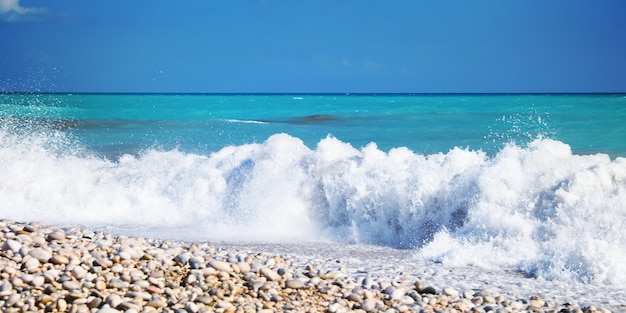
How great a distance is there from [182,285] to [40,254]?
3.53 feet

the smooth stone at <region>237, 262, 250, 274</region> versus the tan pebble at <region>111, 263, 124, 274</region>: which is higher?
the tan pebble at <region>111, 263, 124, 274</region>

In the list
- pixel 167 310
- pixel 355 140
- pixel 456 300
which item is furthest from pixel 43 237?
pixel 355 140

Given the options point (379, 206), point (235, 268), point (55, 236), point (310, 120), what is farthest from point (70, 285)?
point (310, 120)

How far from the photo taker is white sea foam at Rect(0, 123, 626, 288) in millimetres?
7273

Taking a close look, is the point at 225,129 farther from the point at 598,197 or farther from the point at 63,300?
the point at 63,300

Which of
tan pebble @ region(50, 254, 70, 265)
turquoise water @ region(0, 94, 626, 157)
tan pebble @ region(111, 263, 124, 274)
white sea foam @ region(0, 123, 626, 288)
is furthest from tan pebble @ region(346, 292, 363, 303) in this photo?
turquoise water @ region(0, 94, 626, 157)

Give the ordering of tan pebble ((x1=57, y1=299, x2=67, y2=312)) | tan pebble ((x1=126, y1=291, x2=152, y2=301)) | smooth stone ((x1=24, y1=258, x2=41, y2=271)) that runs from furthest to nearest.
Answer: smooth stone ((x1=24, y1=258, x2=41, y2=271))
tan pebble ((x1=126, y1=291, x2=152, y2=301))
tan pebble ((x1=57, y1=299, x2=67, y2=312))

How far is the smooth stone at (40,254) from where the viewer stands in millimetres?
4919

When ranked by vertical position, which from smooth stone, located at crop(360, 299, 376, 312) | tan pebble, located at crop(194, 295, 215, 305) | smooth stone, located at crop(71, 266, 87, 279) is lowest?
smooth stone, located at crop(360, 299, 376, 312)

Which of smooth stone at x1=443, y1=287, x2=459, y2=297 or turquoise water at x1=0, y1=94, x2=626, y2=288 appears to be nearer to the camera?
smooth stone at x1=443, y1=287, x2=459, y2=297

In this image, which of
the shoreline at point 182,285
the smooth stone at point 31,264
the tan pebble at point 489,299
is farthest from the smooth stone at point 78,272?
the tan pebble at point 489,299

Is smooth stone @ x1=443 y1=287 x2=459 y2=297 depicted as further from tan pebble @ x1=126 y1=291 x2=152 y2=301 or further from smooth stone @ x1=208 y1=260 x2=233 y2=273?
tan pebble @ x1=126 y1=291 x2=152 y2=301

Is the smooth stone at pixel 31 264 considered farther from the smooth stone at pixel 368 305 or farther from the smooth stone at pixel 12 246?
the smooth stone at pixel 368 305

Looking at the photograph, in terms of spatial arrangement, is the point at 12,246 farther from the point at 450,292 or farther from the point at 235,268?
the point at 450,292
